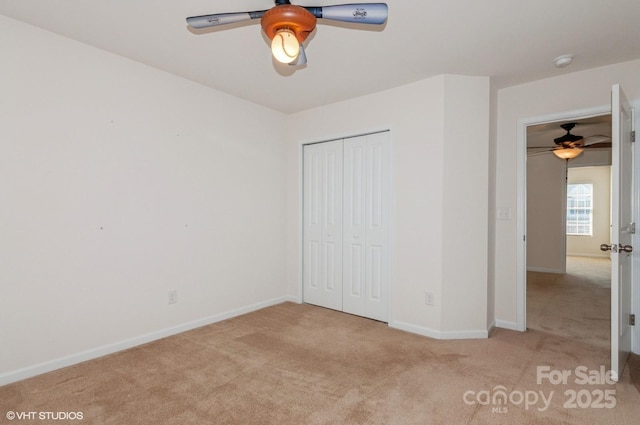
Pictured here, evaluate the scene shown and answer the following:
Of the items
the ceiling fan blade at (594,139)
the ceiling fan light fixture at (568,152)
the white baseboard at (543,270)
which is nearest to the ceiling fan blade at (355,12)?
the ceiling fan light fixture at (568,152)

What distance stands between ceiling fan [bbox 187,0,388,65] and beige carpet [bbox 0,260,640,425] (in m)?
2.13

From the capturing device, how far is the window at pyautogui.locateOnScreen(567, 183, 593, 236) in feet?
28.3

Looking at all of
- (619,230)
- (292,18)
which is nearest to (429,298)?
(619,230)

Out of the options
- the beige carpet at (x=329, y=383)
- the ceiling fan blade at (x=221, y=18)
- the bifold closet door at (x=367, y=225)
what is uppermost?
the ceiling fan blade at (x=221, y=18)

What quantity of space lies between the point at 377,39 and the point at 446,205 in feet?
5.32

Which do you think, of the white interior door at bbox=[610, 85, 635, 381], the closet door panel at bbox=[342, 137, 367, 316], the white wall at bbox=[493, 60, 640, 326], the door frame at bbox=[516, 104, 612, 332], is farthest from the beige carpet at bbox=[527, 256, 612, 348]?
the closet door panel at bbox=[342, 137, 367, 316]

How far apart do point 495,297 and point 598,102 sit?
2.09m

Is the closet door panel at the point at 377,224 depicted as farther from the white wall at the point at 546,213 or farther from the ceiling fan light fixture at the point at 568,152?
the white wall at the point at 546,213

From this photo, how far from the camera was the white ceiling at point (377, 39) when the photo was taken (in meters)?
2.07

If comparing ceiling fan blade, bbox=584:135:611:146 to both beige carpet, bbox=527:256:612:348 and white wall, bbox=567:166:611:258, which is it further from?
white wall, bbox=567:166:611:258

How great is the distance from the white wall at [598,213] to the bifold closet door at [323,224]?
8.25 meters

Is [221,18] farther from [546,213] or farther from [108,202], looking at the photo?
[546,213]

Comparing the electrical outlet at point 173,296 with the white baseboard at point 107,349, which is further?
the electrical outlet at point 173,296

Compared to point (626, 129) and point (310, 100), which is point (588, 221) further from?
point (310, 100)
